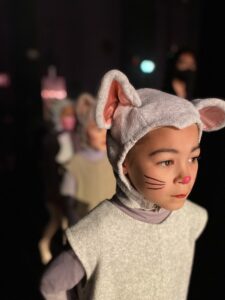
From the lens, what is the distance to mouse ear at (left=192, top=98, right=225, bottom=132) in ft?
2.94

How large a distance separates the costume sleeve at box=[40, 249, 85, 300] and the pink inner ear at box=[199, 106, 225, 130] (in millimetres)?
435

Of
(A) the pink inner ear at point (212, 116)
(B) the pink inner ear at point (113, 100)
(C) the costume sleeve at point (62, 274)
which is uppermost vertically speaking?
(B) the pink inner ear at point (113, 100)

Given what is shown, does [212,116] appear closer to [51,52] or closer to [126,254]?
[126,254]

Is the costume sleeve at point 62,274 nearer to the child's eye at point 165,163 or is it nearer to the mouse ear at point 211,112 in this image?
the child's eye at point 165,163

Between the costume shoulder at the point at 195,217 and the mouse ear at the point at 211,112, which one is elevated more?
the mouse ear at the point at 211,112

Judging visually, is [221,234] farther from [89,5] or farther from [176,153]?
[89,5]

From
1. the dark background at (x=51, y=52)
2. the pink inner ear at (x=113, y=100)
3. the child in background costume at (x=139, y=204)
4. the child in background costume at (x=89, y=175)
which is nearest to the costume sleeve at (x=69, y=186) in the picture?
the child in background costume at (x=89, y=175)

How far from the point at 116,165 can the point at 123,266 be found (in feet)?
0.76

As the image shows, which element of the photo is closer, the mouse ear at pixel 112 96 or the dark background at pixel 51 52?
the mouse ear at pixel 112 96

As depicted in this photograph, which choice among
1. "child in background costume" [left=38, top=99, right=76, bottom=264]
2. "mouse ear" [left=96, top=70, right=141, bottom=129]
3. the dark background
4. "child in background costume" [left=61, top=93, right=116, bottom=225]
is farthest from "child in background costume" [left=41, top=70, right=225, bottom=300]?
the dark background

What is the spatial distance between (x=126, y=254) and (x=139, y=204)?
4.6 inches

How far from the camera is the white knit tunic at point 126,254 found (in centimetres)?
88

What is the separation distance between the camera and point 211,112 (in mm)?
938

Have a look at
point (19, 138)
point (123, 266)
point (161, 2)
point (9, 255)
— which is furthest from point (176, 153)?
point (19, 138)
